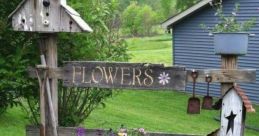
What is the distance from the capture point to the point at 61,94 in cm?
727

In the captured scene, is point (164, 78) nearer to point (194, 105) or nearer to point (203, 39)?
point (194, 105)

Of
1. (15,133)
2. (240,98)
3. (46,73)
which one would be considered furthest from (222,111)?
(15,133)

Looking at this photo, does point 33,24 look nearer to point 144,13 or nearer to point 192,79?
point 192,79

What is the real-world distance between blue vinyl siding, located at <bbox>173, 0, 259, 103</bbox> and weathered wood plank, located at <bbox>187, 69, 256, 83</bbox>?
1237cm

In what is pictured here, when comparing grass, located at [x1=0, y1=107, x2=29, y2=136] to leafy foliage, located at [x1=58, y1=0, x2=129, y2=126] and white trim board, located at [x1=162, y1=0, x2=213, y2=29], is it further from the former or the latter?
white trim board, located at [x1=162, y1=0, x2=213, y2=29]

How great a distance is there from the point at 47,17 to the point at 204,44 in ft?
A: 45.8

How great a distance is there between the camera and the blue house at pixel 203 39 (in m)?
17.1

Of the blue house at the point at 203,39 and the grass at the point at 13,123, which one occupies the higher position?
the blue house at the point at 203,39

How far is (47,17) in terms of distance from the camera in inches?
216

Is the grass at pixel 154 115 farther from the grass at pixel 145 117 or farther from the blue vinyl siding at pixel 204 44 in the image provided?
the blue vinyl siding at pixel 204 44

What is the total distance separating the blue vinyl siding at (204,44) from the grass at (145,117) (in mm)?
1659

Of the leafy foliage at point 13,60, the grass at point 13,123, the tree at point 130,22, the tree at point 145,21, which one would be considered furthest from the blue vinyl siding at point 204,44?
the tree at point 145,21

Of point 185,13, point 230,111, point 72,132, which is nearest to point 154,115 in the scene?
point 185,13

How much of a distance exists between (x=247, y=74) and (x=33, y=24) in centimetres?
234
